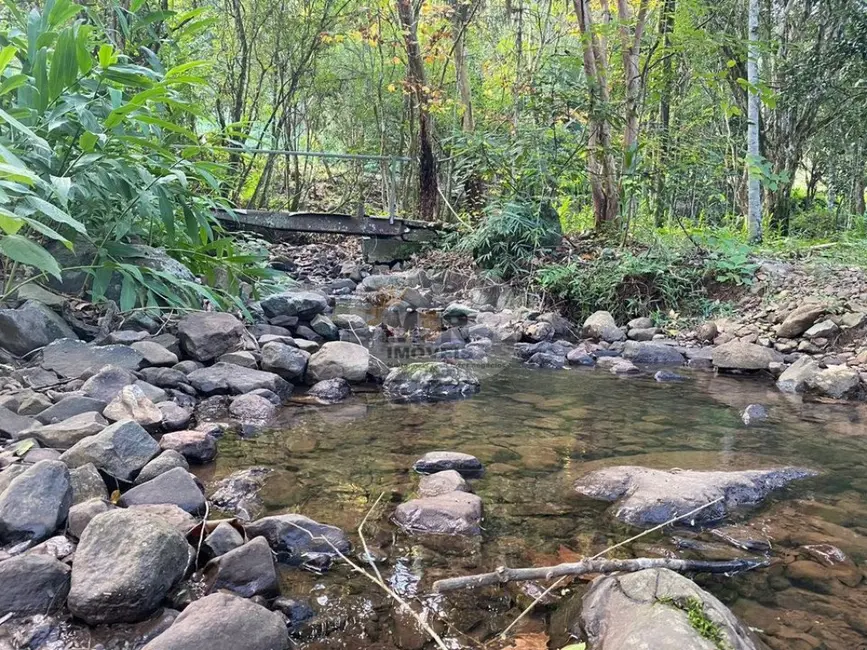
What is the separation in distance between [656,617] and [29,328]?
3276 millimetres

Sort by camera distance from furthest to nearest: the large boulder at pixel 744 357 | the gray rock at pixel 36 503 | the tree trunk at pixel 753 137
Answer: the tree trunk at pixel 753 137 → the large boulder at pixel 744 357 → the gray rock at pixel 36 503

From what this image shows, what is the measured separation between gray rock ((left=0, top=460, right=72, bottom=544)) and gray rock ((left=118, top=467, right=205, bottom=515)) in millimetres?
189

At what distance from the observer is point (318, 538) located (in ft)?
6.65

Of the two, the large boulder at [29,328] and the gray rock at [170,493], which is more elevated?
the large boulder at [29,328]

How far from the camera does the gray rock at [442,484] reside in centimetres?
245

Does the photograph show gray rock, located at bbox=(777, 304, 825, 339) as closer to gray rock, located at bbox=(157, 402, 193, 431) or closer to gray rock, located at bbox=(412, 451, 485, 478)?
gray rock, located at bbox=(412, 451, 485, 478)

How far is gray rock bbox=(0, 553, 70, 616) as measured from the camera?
157cm

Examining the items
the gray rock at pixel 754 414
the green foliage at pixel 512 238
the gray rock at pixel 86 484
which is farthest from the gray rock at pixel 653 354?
the gray rock at pixel 86 484

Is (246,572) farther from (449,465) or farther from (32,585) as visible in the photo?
(449,465)

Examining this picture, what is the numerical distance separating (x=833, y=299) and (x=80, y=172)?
553cm

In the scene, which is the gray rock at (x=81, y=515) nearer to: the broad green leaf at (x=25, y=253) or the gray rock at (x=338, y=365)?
the broad green leaf at (x=25, y=253)

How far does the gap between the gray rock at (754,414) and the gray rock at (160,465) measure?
295 centimetres

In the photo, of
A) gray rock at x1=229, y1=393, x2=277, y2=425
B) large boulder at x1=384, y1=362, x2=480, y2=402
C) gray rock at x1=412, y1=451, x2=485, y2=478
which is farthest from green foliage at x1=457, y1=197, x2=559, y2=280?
gray rock at x1=412, y1=451, x2=485, y2=478

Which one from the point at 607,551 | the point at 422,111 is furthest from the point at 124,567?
the point at 422,111
